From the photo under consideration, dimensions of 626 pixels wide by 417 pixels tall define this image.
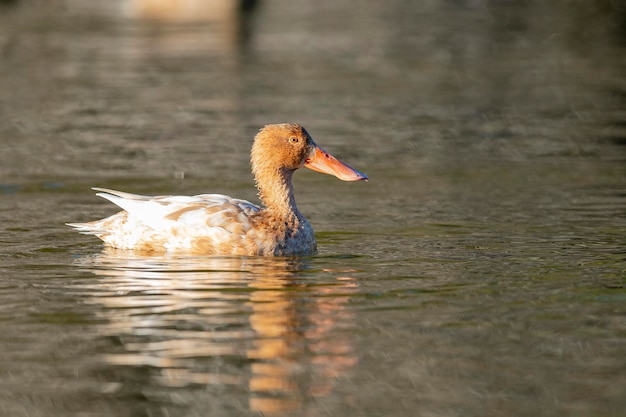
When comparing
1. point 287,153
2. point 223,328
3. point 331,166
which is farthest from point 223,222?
point 223,328

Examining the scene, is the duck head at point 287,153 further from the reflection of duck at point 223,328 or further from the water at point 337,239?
the reflection of duck at point 223,328

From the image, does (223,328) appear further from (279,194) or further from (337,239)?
(337,239)

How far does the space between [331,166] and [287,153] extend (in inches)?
16.4

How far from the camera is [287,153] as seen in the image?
36.8ft

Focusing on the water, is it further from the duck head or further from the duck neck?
the duck head

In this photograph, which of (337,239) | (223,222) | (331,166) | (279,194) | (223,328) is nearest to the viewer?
(223,328)

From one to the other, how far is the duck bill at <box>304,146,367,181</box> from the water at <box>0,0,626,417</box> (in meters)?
0.57

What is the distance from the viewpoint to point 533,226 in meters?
11.8

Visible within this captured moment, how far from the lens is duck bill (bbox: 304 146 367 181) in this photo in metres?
11.3

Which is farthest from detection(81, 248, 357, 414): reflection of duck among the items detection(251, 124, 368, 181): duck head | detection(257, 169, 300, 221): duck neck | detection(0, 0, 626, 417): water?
detection(251, 124, 368, 181): duck head

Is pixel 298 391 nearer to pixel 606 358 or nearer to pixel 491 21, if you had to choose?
pixel 606 358

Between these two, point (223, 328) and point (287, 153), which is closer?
point (223, 328)

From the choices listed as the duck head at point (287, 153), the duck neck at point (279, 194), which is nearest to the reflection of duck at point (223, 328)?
the duck neck at point (279, 194)

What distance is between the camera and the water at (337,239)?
281 inches
